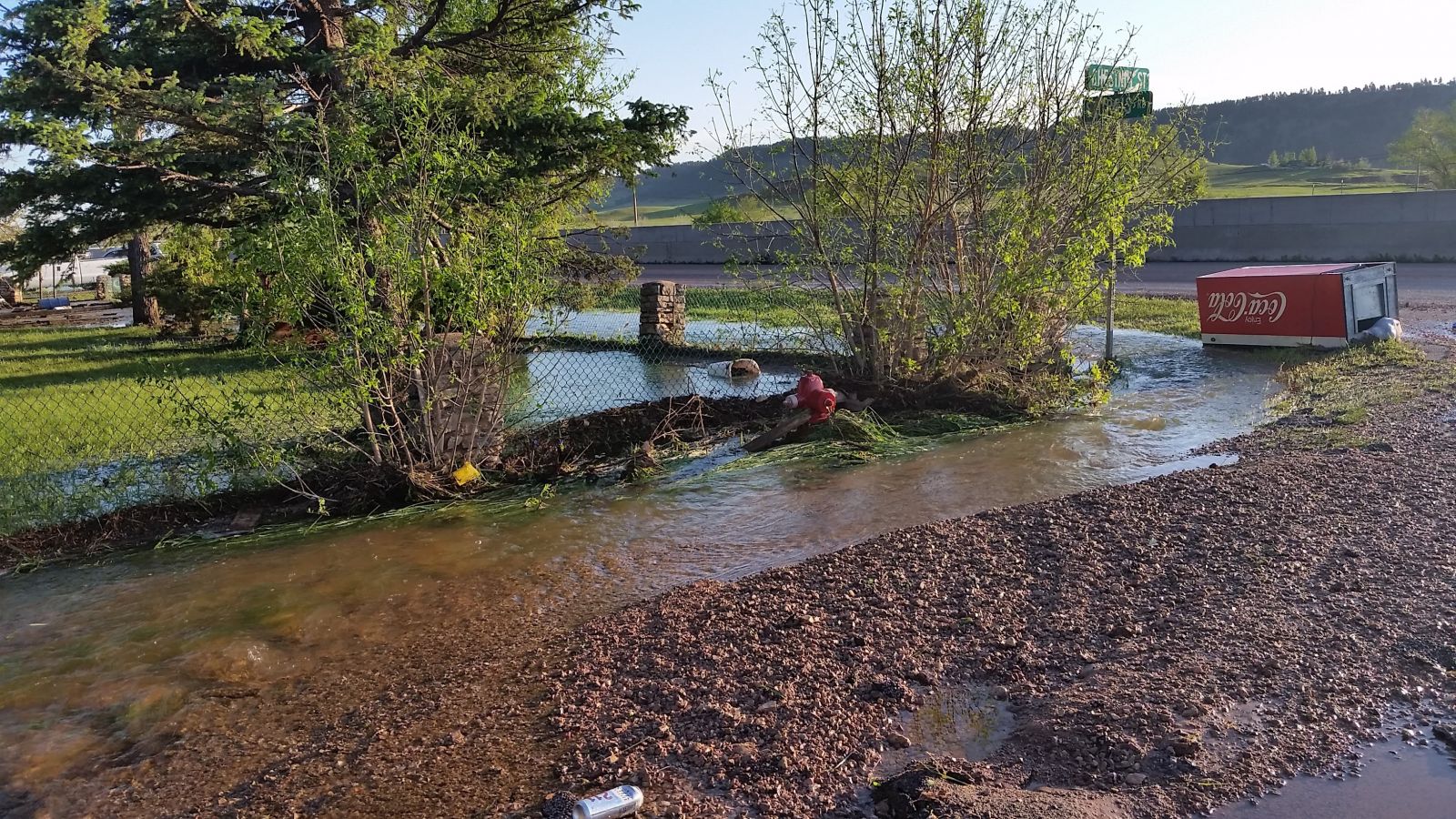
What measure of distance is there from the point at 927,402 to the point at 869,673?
623cm

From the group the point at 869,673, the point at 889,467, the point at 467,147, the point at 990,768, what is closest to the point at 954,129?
the point at 889,467

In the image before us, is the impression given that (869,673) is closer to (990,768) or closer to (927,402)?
(990,768)

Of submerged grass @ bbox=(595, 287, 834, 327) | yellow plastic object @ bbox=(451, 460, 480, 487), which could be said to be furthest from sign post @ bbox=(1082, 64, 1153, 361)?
yellow plastic object @ bbox=(451, 460, 480, 487)

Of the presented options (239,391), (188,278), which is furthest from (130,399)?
(188,278)

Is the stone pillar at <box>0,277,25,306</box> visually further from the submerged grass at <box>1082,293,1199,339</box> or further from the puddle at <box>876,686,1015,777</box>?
the puddle at <box>876,686,1015,777</box>

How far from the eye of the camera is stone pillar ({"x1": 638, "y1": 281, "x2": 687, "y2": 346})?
16203 mm

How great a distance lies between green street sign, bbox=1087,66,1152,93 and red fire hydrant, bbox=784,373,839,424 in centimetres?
430

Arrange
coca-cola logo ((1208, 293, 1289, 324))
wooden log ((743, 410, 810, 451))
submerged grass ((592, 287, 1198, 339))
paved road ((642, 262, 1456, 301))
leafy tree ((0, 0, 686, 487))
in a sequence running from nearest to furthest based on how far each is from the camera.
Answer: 1. leafy tree ((0, 0, 686, 487))
2. wooden log ((743, 410, 810, 451))
3. submerged grass ((592, 287, 1198, 339))
4. coca-cola logo ((1208, 293, 1289, 324))
5. paved road ((642, 262, 1456, 301))

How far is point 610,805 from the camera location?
3.13 meters

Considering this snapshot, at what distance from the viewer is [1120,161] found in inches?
379

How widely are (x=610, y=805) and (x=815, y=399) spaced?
20.2ft

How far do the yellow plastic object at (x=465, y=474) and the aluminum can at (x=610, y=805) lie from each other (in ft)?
15.4

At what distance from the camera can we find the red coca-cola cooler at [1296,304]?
39.1ft

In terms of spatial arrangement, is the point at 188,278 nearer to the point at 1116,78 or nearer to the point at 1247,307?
the point at 1116,78
